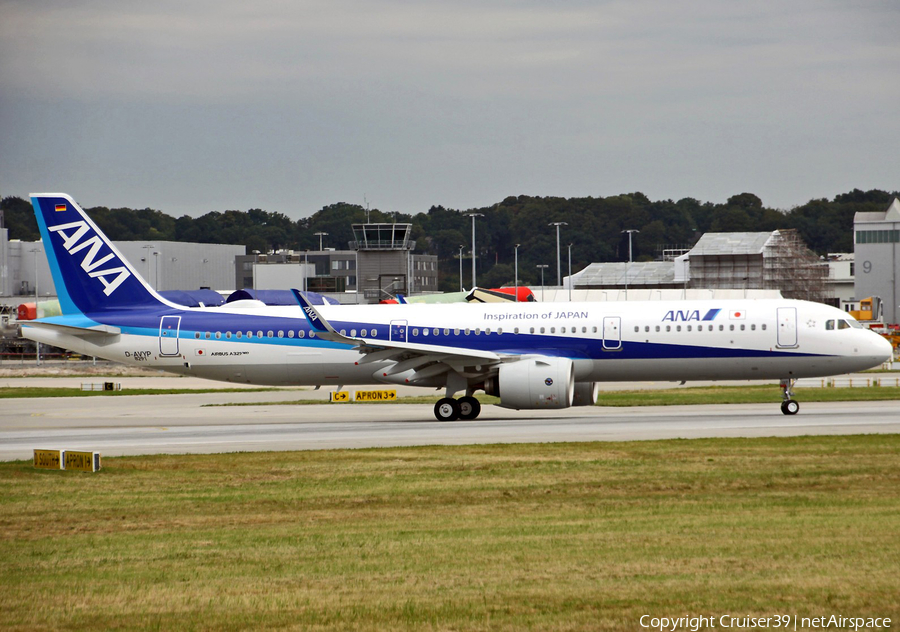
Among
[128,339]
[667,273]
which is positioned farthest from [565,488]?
[667,273]

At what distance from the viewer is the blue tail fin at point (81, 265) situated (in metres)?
38.8

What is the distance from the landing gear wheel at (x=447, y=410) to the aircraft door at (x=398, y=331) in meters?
2.66

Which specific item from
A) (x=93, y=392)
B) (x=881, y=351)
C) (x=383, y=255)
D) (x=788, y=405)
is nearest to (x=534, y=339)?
(x=788, y=405)

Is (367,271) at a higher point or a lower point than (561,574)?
higher

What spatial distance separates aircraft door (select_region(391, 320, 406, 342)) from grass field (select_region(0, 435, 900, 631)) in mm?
12181

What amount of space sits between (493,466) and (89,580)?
11.4 metres

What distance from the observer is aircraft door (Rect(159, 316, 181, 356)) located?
126 feet

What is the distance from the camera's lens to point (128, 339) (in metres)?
38.8

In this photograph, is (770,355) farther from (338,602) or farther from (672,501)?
(338,602)

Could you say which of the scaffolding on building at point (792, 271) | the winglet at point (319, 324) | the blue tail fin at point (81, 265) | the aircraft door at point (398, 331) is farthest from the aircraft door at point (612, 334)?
the scaffolding on building at point (792, 271)

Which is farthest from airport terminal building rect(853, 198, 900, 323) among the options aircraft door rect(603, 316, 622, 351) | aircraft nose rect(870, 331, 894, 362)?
aircraft door rect(603, 316, 622, 351)

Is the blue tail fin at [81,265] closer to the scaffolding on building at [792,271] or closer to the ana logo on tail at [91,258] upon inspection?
the ana logo on tail at [91,258]

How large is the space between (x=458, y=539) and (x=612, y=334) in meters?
21.2

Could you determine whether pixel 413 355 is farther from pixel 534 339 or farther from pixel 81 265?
pixel 81 265
